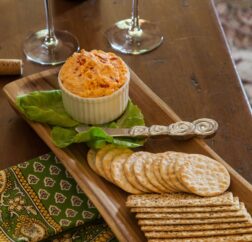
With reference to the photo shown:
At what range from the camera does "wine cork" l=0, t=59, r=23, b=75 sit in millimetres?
1435

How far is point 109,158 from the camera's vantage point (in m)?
1.17

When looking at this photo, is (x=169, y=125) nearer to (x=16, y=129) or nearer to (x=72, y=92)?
(x=72, y=92)

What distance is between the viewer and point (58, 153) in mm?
1196

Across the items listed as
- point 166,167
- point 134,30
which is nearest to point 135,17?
point 134,30

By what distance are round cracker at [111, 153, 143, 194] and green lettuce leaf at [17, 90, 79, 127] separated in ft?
0.54

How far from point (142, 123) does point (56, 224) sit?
30 cm

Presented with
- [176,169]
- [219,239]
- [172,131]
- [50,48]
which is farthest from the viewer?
[50,48]

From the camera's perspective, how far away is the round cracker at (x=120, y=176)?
1105 mm

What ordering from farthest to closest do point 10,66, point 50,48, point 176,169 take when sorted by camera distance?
point 50,48, point 10,66, point 176,169

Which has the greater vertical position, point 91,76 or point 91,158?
point 91,76

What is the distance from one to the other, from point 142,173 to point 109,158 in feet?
0.28

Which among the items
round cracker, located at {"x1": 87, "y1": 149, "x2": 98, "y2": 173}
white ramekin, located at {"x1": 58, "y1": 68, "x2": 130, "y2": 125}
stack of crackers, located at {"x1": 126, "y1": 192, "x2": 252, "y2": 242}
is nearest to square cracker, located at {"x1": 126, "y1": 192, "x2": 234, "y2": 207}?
stack of crackers, located at {"x1": 126, "y1": 192, "x2": 252, "y2": 242}

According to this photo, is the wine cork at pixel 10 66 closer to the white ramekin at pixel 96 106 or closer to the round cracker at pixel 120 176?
the white ramekin at pixel 96 106

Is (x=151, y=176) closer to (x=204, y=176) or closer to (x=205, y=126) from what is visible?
(x=204, y=176)
